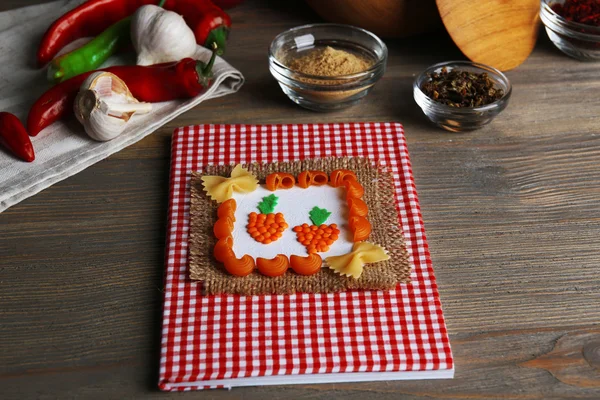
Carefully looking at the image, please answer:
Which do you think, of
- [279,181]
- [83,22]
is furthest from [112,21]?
[279,181]

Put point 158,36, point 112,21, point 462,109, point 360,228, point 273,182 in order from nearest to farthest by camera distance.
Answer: point 360,228 → point 273,182 → point 462,109 → point 158,36 → point 112,21

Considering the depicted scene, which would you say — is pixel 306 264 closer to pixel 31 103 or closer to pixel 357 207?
pixel 357 207

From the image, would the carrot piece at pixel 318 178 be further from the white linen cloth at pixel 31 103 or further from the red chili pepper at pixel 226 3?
the red chili pepper at pixel 226 3

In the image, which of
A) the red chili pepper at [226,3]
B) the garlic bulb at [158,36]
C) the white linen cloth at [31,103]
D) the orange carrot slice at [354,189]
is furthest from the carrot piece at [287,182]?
the red chili pepper at [226,3]

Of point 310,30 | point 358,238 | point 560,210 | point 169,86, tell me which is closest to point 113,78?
point 169,86

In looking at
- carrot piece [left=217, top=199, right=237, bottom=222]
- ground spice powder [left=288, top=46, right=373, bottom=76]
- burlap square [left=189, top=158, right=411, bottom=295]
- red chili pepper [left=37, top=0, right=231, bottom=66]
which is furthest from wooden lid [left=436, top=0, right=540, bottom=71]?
carrot piece [left=217, top=199, right=237, bottom=222]

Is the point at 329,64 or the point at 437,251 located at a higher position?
the point at 329,64
